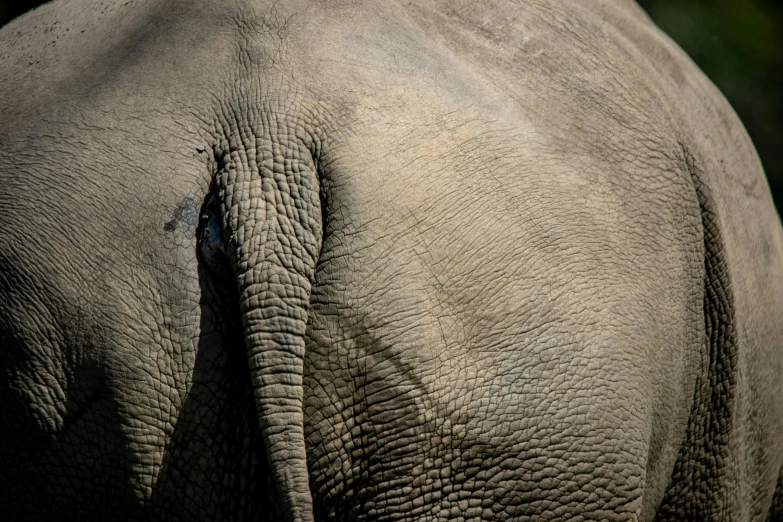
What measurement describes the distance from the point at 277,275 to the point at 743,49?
665 cm

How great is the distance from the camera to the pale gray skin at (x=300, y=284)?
175 cm

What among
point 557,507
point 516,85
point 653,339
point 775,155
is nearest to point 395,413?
point 557,507

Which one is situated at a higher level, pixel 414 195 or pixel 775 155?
pixel 775 155

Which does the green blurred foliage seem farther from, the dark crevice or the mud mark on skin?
the mud mark on skin

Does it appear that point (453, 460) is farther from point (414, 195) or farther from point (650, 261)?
point (650, 261)

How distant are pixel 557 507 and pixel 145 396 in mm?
955

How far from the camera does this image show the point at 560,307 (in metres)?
1.94

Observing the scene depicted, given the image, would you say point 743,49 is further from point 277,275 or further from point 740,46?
point 277,275

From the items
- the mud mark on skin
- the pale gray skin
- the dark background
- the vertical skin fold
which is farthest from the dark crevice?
the dark background

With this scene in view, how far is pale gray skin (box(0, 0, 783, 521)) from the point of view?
175 cm

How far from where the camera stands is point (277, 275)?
1.73 m

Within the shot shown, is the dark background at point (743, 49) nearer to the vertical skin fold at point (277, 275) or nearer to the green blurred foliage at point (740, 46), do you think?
the green blurred foliage at point (740, 46)

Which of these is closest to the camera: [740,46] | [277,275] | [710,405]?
[277,275]

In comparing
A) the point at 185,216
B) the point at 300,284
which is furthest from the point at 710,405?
the point at 185,216
